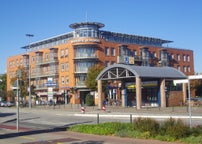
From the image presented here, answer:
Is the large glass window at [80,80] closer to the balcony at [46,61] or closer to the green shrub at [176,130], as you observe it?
the balcony at [46,61]

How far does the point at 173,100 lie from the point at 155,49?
4508cm

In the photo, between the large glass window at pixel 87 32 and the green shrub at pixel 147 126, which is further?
the large glass window at pixel 87 32

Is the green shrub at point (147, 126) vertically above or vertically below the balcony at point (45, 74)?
below

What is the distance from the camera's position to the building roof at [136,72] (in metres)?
46.1

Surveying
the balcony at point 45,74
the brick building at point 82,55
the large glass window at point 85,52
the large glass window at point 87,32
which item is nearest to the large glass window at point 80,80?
the brick building at point 82,55

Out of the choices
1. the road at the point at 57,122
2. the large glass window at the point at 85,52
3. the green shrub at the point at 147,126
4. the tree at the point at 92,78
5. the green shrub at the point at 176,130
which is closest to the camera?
the green shrub at the point at 176,130

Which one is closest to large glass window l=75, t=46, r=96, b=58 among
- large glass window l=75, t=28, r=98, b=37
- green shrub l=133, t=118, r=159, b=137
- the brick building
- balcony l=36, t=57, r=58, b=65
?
the brick building

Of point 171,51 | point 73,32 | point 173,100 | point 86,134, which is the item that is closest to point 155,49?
point 171,51

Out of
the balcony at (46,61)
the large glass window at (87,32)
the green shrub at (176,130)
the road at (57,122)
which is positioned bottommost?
the road at (57,122)

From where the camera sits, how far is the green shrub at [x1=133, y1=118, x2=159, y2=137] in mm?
15195

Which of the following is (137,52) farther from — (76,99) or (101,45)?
(76,99)

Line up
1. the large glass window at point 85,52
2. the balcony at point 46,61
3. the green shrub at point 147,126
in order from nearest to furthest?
the green shrub at point 147,126 → the large glass window at point 85,52 → the balcony at point 46,61

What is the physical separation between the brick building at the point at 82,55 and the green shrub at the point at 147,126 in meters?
55.1

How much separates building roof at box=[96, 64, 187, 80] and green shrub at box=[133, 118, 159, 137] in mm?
28978
